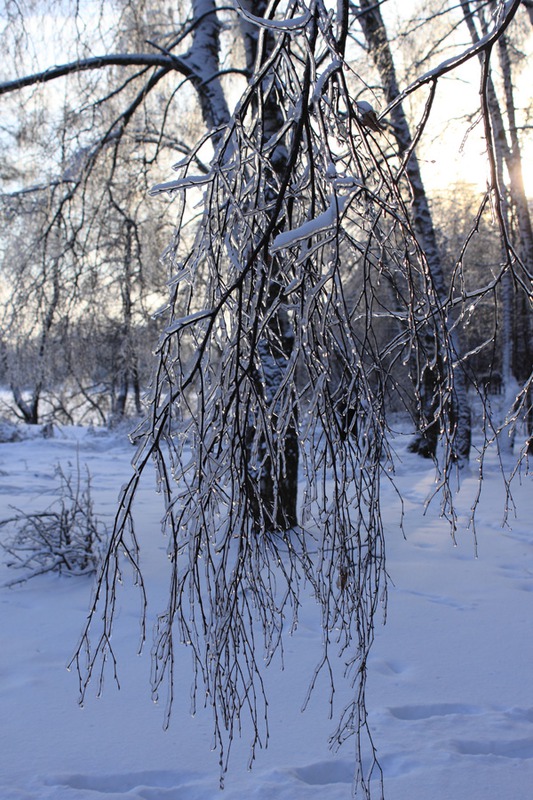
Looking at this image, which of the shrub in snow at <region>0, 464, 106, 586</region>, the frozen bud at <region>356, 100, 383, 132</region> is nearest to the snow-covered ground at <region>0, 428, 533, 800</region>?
the shrub in snow at <region>0, 464, 106, 586</region>

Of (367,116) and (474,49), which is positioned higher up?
(474,49)

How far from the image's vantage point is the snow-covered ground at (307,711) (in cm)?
208

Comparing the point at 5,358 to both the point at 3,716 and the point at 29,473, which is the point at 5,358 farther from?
the point at 3,716

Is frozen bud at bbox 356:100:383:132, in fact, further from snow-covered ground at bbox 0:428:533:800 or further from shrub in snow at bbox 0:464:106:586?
shrub in snow at bbox 0:464:106:586

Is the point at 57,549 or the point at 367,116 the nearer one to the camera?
the point at 367,116

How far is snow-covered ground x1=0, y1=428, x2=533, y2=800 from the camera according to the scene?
2.08 m

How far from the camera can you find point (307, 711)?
2.52 m

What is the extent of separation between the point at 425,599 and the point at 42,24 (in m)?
4.51

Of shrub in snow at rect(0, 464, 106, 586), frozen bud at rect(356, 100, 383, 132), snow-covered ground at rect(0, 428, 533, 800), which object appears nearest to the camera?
frozen bud at rect(356, 100, 383, 132)

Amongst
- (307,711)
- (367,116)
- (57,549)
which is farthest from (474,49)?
(57,549)

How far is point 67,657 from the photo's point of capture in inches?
114

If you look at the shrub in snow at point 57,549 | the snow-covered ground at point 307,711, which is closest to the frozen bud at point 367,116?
the snow-covered ground at point 307,711

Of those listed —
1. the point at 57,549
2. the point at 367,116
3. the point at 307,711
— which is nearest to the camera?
the point at 367,116

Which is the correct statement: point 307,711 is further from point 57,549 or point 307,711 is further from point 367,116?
point 367,116
